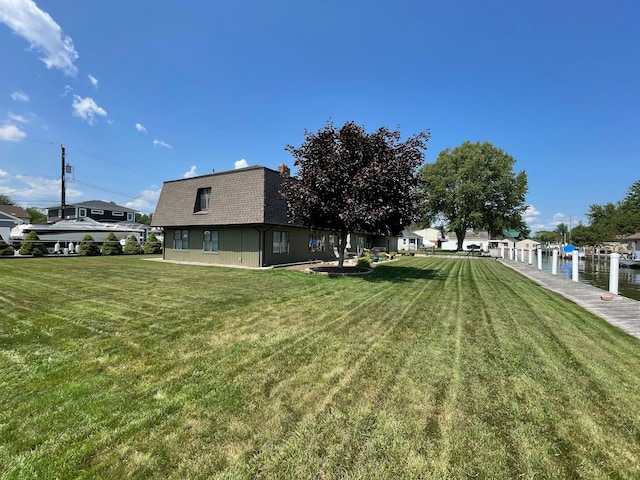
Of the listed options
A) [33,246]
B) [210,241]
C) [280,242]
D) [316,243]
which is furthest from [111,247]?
[316,243]

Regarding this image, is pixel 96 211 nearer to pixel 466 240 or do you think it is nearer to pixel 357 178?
pixel 357 178

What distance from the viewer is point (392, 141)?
1139 cm

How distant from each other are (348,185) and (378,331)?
6.79m

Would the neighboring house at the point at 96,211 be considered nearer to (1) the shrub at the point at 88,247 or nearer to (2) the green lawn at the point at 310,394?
(1) the shrub at the point at 88,247

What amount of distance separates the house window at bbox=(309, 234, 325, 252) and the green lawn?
13189 millimetres

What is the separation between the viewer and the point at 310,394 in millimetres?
3002

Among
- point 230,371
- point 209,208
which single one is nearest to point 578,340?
point 230,371

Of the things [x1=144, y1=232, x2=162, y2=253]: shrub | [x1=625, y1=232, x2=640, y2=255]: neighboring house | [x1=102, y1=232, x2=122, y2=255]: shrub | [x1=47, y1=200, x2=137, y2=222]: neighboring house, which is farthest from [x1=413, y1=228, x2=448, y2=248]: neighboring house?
[x1=102, y1=232, x2=122, y2=255]: shrub

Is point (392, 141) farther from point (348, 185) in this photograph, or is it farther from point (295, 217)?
point (295, 217)

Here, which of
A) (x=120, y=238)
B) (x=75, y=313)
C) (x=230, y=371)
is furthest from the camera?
(x=120, y=238)

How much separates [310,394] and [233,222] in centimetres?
1305

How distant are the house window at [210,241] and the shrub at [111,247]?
11227 mm

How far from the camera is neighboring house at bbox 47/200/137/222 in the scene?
39.7m

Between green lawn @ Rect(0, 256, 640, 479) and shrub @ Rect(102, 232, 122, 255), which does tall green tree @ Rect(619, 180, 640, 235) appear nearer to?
green lawn @ Rect(0, 256, 640, 479)
